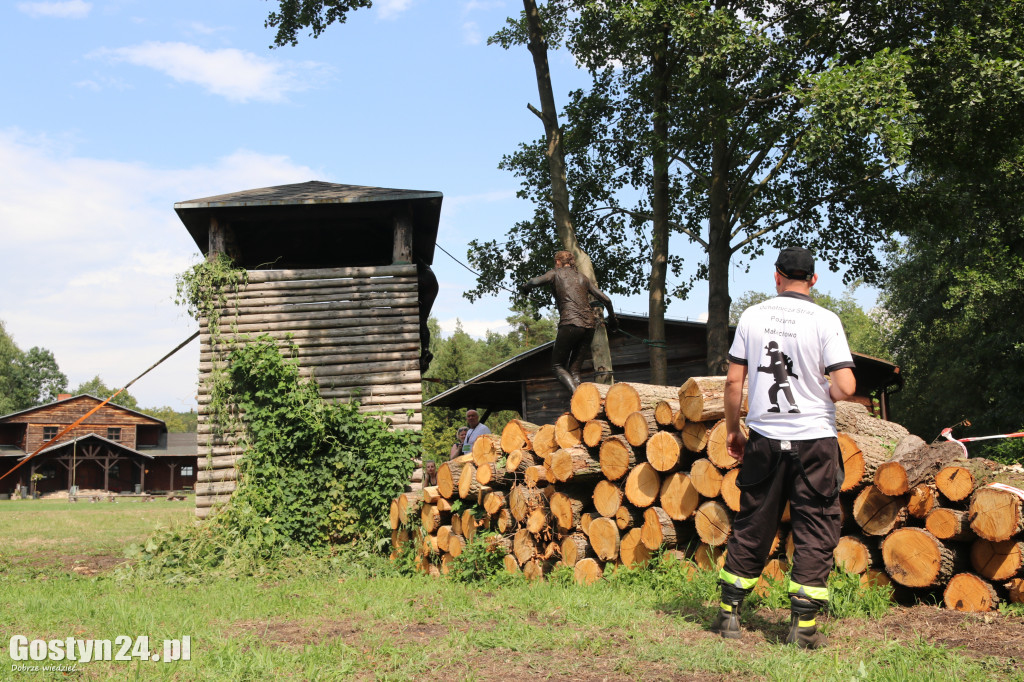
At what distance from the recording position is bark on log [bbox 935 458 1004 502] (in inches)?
205

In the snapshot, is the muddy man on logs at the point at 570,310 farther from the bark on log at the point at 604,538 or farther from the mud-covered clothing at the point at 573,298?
the bark on log at the point at 604,538

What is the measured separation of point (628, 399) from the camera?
7.00m

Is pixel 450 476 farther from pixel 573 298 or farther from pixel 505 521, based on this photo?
pixel 573 298

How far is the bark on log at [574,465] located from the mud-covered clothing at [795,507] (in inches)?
92.2

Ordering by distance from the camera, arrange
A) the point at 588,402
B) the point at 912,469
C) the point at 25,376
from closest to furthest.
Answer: the point at 912,469
the point at 588,402
the point at 25,376

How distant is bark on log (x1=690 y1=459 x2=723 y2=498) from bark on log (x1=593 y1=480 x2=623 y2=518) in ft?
2.53

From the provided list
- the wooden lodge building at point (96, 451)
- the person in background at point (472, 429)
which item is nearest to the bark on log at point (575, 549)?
the person in background at point (472, 429)

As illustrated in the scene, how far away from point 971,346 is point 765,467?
2824cm

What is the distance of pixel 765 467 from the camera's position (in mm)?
4574

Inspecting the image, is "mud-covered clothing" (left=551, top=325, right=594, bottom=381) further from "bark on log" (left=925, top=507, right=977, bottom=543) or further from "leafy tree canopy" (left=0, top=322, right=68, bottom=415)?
"leafy tree canopy" (left=0, top=322, right=68, bottom=415)

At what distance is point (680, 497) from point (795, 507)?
190 cm

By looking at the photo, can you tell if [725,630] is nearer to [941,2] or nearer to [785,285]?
[785,285]

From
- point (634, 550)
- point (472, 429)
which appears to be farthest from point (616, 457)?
point (472, 429)

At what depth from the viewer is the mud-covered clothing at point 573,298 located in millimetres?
9445
